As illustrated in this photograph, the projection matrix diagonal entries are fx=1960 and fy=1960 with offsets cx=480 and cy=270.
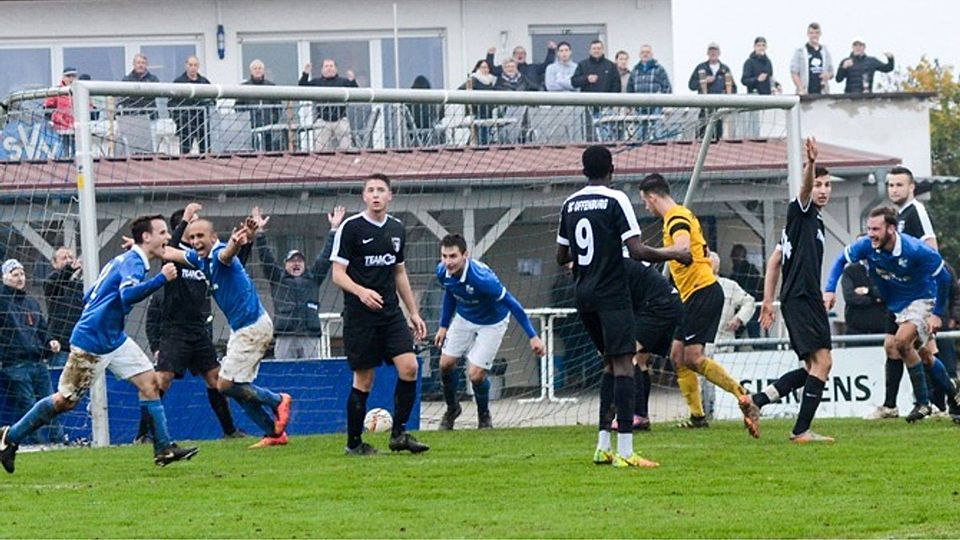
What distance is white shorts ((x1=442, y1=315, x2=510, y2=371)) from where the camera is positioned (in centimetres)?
1836

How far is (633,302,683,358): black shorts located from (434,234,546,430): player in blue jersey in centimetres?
155

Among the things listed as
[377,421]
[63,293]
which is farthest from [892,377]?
[63,293]

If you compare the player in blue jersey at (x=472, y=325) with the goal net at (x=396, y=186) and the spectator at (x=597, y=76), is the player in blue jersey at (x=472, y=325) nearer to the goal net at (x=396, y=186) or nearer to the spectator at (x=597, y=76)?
the goal net at (x=396, y=186)

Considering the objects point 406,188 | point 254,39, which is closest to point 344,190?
point 406,188

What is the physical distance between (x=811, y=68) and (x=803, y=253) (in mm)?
16734

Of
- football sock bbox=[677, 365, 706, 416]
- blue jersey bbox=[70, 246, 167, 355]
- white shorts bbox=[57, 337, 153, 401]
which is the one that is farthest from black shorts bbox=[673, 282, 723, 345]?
blue jersey bbox=[70, 246, 167, 355]

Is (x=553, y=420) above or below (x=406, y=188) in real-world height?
below

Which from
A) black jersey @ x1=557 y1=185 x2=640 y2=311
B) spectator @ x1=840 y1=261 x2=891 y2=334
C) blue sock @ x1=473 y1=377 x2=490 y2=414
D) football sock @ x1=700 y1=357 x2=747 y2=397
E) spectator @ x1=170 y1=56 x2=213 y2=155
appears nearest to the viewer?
black jersey @ x1=557 y1=185 x2=640 y2=311

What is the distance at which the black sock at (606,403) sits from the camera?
13.1 meters

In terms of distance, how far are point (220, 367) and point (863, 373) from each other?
7514 millimetres

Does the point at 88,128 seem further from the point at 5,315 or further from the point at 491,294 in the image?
the point at 491,294

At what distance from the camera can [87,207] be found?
16.7 m

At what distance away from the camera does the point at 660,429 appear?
55.7 feet

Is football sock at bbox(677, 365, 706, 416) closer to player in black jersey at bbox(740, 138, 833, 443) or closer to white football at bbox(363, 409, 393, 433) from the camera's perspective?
player in black jersey at bbox(740, 138, 833, 443)
